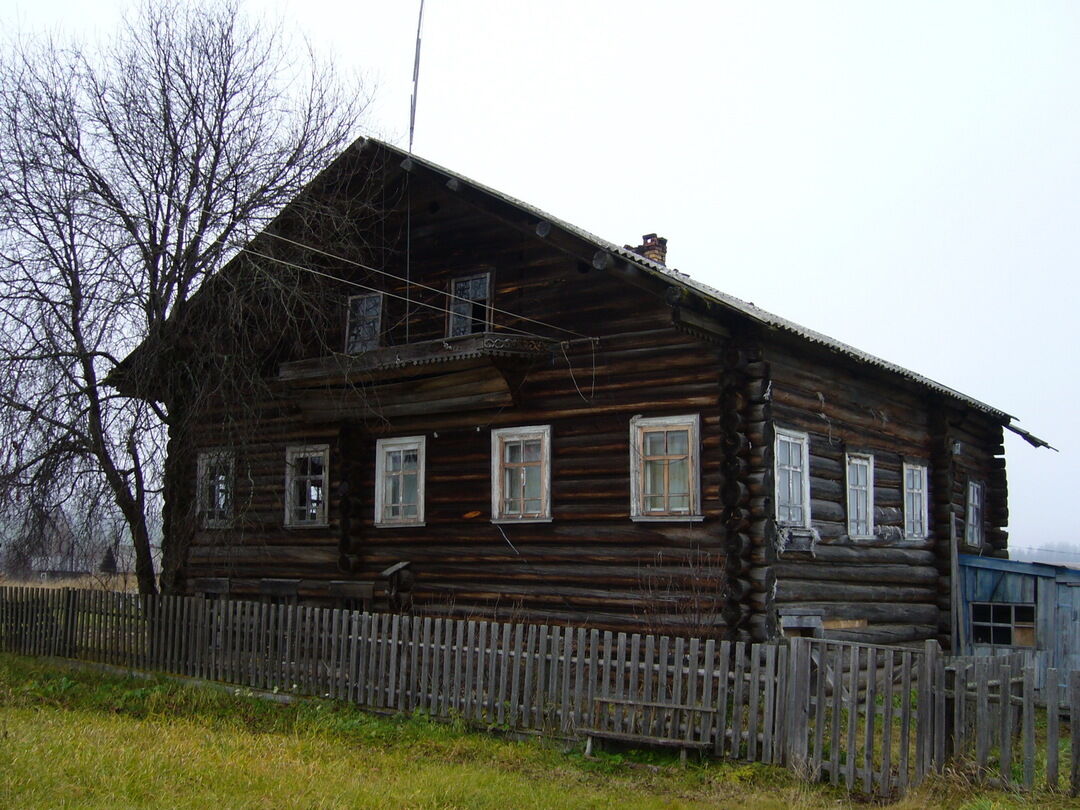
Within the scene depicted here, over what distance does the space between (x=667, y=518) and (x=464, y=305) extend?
5.06m

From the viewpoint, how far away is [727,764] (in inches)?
383

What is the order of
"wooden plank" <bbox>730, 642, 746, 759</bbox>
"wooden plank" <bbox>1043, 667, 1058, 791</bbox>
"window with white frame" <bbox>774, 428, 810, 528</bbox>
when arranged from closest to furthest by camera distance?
"wooden plank" <bbox>1043, 667, 1058, 791</bbox> < "wooden plank" <bbox>730, 642, 746, 759</bbox> < "window with white frame" <bbox>774, 428, 810, 528</bbox>

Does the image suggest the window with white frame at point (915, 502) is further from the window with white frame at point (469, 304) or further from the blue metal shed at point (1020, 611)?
the window with white frame at point (469, 304)

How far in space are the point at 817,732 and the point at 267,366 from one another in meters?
12.4

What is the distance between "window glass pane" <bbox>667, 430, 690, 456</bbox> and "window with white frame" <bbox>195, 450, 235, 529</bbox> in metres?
6.78

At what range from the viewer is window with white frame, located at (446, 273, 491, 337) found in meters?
16.2

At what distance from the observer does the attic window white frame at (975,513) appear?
819 inches

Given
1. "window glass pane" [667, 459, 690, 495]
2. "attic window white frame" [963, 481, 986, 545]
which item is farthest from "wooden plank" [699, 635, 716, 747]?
"attic window white frame" [963, 481, 986, 545]

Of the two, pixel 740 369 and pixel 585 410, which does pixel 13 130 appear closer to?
pixel 585 410

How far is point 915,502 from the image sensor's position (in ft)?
59.3

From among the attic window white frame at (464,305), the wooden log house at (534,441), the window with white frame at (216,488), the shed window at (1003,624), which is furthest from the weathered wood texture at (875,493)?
the window with white frame at (216,488)

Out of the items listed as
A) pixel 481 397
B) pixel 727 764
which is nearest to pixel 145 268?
pixel 481 397

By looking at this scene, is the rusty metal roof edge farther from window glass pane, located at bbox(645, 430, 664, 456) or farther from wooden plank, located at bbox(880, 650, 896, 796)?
wooden plank, located at bbox(880, 650, 896, 796)

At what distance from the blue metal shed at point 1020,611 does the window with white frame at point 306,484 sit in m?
11.2
